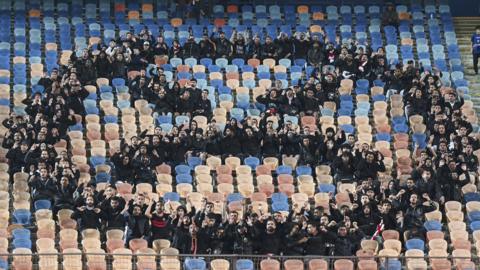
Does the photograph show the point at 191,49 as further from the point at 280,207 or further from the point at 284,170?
the point at 280,207

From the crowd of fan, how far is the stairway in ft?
6.01

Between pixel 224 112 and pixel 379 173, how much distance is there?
4.09 meters

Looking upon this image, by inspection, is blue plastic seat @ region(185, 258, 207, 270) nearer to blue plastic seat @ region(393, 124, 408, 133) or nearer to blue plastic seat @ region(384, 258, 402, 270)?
blue plastic seat @ region(384, 258, 402, 270)

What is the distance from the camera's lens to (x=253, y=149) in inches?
1646

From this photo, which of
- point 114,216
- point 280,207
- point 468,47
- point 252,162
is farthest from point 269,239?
point 468,47

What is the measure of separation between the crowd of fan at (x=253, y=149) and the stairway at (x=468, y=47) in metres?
1.83

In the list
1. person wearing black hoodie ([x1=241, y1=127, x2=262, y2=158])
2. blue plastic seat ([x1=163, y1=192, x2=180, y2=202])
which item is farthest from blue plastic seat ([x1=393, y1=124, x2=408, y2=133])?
blue plastic seat ([x1=163, y1=192, x2=180, y2=202])

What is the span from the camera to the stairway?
46.3m

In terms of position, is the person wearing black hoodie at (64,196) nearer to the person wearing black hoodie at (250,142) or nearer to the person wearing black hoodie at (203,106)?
the person wearing black hoodie at (250,142)

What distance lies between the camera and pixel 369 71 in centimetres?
4534

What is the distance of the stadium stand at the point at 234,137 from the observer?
3806cm

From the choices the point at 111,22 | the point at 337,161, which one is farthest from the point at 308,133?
the point at 111,22

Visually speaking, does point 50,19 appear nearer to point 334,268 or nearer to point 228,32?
point 228,32

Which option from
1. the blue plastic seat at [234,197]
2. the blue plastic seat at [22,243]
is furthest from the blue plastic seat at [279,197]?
the blue plastic seat at [22,243]
